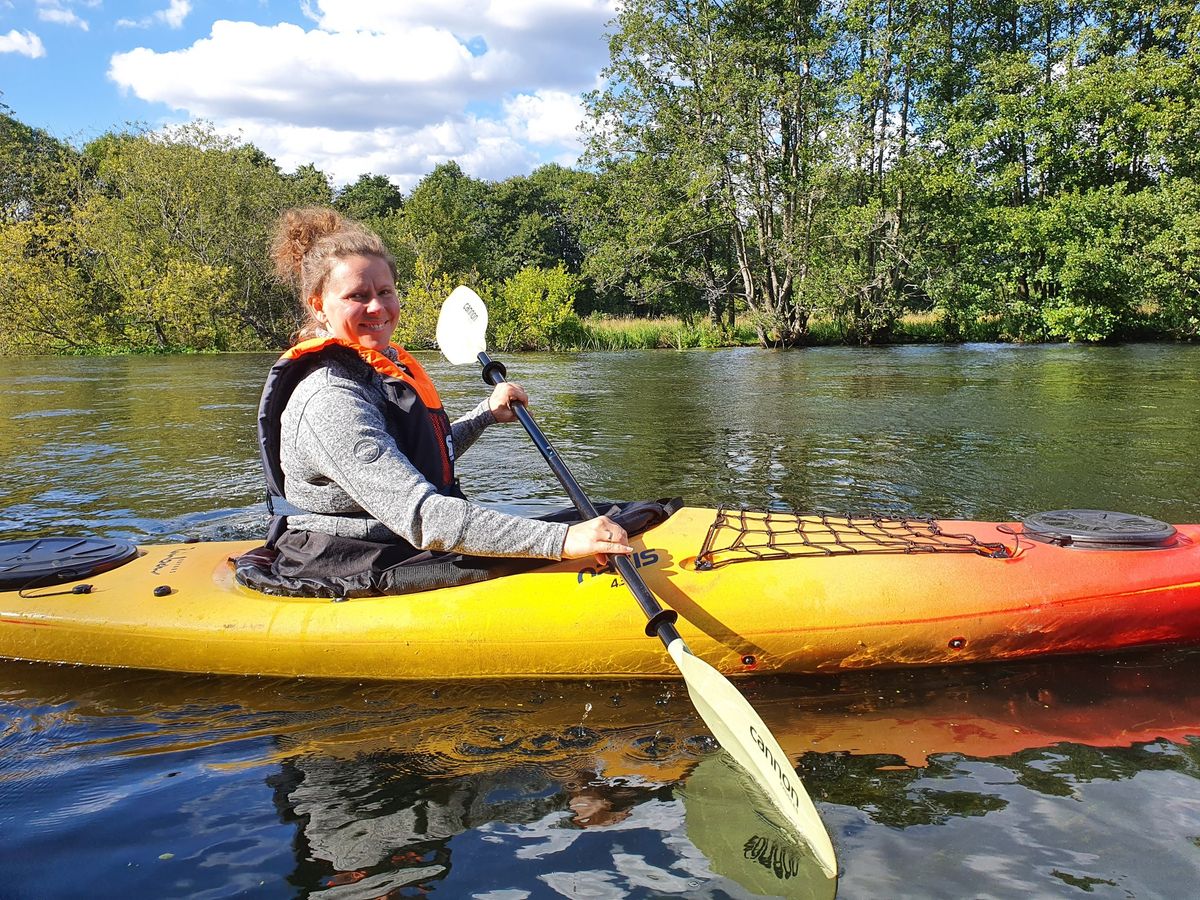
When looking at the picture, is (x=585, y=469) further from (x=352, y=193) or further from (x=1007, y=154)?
(x=352, y=193)

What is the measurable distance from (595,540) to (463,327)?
2.48 meters

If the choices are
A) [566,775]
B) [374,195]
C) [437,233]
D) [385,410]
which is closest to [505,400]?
[385,410]

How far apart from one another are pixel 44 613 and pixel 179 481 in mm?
3097

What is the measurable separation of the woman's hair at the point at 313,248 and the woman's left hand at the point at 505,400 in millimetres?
642

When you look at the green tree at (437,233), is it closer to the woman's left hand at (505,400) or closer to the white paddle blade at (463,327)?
the white paddle blade at (463,327)

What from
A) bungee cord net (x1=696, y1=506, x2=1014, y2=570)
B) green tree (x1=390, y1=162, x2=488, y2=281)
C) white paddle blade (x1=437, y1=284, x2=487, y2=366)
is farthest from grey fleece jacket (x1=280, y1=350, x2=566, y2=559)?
green tree (x1=390, y1=162, x2=488, y2=281)

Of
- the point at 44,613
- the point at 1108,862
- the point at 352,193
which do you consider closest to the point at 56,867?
the point at 44,613

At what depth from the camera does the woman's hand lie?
2176 millimetres

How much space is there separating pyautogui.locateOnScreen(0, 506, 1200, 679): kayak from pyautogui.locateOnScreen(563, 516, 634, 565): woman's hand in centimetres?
27

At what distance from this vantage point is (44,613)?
2.59 meters

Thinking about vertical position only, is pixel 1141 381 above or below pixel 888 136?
below

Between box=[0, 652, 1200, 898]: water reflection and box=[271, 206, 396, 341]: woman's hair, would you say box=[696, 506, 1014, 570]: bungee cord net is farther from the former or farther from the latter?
box=[271, 206, 396, 341]: woman's hair

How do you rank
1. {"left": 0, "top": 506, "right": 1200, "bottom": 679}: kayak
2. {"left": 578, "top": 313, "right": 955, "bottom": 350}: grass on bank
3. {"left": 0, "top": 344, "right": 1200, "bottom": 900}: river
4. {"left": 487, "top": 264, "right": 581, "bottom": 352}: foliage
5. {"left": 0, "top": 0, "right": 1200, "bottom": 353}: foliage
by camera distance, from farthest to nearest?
1. {"left": 487, "top": 264, "right": 581, "bottom": 352}: foliage
2. {"left": 578, "top": 313, "right": 955, "bottom": 350}: grass on bank
3. {"left": 0, "top": 0, "right": 1200, "bottom": 353}: foliage
4. {"left": 0, "top": 506, "right": 1200, "bottom": 679}: kayak
5. {"left": 0, "top": 344, "right": 1200, "bottom": 900}: river

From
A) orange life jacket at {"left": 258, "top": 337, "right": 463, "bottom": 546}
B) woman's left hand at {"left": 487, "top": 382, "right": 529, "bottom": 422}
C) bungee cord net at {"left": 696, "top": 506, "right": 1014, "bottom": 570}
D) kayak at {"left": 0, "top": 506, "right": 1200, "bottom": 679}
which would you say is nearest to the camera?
orange life jacket at {"left": 258, "top": 337, "right": 463, "bottom": 546}
